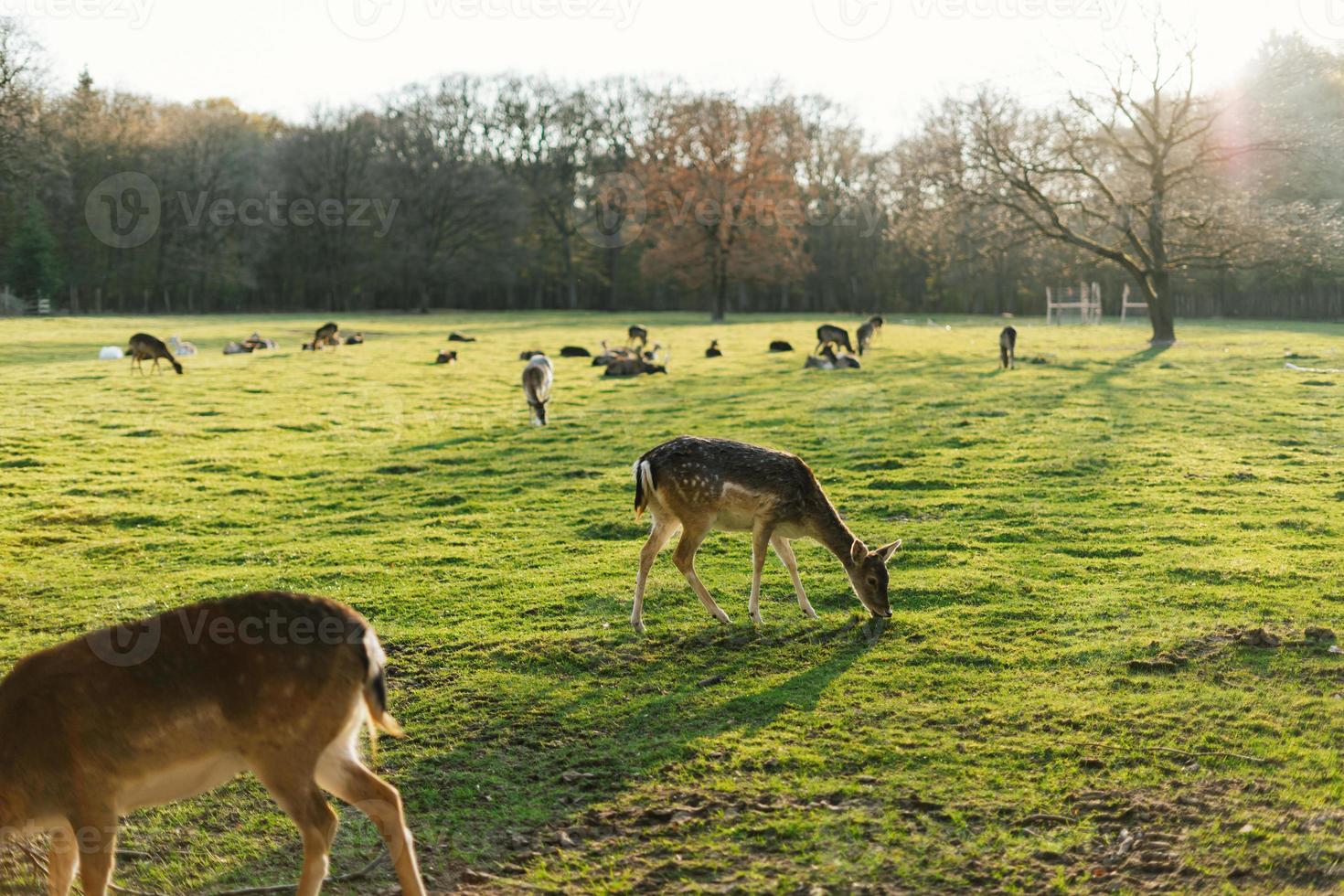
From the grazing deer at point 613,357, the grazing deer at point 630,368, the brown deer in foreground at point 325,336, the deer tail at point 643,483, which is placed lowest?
the deer tail at point 643,483

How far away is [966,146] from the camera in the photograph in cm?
3509

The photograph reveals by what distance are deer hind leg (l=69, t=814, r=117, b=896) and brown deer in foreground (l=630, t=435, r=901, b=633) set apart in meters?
4.69

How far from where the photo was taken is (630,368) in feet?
97.2

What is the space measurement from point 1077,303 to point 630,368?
3740 cm

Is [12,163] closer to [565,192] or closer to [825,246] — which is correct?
[565,192]

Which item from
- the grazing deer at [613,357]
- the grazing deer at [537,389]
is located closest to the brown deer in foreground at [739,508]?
the grazing deer at [537,389]

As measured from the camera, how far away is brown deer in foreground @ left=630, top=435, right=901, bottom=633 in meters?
8.56

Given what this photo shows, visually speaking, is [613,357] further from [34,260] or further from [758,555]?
[34,260]

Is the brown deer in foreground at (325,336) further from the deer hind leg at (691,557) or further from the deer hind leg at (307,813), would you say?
the deer hind leg at (307,813)

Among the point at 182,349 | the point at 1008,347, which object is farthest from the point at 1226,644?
the point at 182,349

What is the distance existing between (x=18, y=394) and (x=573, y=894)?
22456mm

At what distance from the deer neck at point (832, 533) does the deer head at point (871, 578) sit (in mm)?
102

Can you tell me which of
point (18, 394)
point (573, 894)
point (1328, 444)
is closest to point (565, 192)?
point (18, 394)

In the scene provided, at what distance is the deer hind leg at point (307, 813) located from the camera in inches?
166
